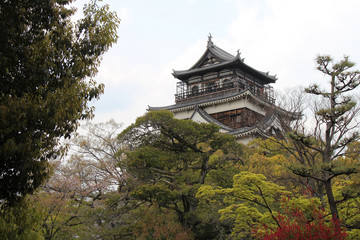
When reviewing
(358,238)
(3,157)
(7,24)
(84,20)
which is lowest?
(358,238)

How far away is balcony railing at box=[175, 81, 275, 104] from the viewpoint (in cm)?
3749

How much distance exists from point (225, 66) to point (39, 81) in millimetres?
32162

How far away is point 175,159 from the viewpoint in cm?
1705

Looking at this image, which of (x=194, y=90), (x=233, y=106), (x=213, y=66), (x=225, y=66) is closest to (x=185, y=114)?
(x=194, y=90)

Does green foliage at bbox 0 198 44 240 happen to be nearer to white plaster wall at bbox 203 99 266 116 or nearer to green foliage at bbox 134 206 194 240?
green foliage at bbox 134 206 194 240

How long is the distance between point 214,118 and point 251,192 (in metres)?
24.6

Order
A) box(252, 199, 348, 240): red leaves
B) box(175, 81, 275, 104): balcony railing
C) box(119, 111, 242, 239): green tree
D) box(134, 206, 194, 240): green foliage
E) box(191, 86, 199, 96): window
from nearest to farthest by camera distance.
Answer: box(252, 199, 348, 240): red leaves < box(134, 206, 194, 240): green foliage < box(119, 111, 242, 239): green tree < box(175, 81, 275, 104): balcony railing < box(191, 86, 199, 96): window

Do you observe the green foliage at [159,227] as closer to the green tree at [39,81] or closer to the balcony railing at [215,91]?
the green tree at [39,81]

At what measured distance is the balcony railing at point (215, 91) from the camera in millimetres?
37494

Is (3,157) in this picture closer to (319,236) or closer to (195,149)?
(319,236)

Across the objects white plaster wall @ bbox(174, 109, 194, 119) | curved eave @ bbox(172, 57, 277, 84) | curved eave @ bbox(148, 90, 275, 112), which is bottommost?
white plaster wall @ bbox(174, 109, 194, 119)

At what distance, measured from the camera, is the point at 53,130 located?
761 centimetres

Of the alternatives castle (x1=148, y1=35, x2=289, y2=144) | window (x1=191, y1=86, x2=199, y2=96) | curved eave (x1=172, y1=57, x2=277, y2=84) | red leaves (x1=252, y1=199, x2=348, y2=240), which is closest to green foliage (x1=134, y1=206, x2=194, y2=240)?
red leaves (x1=252, y1=199, x2=348, y2=240)

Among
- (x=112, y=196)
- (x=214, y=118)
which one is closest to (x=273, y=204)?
(x=112, y=196)
